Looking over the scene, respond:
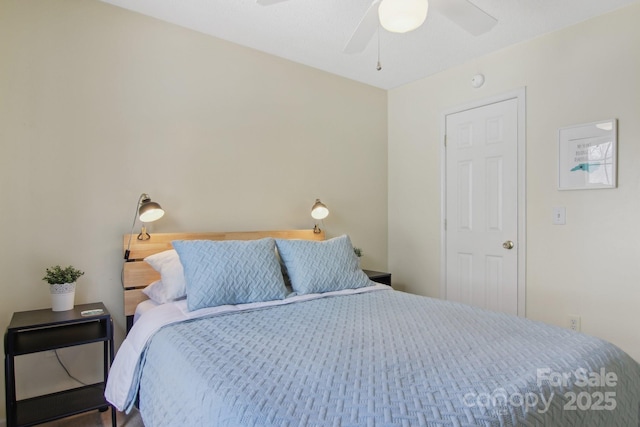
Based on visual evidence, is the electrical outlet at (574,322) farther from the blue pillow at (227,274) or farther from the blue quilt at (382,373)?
the blue pillow at (227,274)

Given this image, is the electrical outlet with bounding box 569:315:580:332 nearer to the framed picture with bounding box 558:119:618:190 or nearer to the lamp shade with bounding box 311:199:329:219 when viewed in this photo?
the framed picture with bounding box 558:119:618:190

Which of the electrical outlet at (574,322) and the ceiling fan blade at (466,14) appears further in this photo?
the electrical outlet at (574,322)

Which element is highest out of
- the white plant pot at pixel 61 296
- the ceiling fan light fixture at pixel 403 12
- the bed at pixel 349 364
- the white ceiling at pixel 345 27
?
the white ceiling at pixel 345 27

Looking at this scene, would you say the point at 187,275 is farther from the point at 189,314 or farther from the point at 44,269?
the point at 44,269

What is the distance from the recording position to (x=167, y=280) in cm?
209

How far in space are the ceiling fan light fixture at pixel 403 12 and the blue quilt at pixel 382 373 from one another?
4.30ft

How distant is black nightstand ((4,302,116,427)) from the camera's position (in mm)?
1667

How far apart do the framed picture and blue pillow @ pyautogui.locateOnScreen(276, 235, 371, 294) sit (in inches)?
61.0

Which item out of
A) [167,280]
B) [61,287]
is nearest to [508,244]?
[167,280]

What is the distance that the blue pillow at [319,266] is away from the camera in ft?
7.35

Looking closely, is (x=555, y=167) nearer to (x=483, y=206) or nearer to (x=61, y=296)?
(x=483, y=206)

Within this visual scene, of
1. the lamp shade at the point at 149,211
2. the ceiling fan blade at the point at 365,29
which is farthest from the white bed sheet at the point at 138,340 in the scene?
the ceiling fan blade at the point at 365,29

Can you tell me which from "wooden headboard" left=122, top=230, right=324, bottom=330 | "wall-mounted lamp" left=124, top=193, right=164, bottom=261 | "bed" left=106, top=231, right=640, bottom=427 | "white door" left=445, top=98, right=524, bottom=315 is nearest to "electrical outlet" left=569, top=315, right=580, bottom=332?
"white door" left=445, top=98, right=524, bottom=315

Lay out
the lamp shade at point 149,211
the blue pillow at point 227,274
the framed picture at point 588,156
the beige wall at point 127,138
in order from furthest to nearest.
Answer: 1. the framed picture at point 588,156
2. the lamp shade at point 149,211
3. the beige wall at point 127,138
4. the blue pillow at point 227,274
